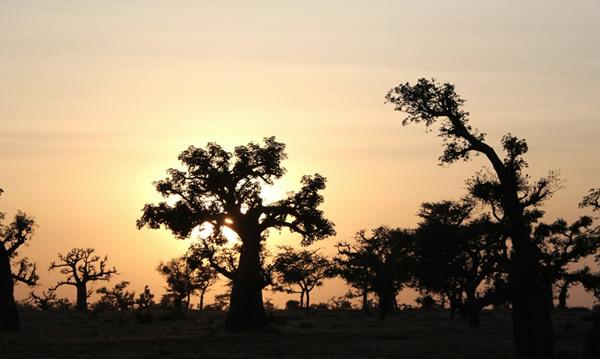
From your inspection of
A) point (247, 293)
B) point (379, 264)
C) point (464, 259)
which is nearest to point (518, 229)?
point (464, 259)

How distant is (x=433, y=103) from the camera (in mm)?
30062

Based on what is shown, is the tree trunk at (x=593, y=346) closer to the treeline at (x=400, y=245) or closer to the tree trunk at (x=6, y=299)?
the treeline at (x=400, y=245)

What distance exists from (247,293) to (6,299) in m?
14.1

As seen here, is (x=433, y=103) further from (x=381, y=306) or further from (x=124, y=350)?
(x=381, y=306)

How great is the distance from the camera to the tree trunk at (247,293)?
4575cm

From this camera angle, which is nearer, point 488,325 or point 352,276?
point 488,325

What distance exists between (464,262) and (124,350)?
15045 mm

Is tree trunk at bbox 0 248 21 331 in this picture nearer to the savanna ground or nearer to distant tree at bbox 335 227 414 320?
the savanna ground

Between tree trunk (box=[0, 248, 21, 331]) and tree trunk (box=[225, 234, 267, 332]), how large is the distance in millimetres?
12388

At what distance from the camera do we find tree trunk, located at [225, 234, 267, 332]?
4575 centimetres

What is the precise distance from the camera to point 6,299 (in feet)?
148

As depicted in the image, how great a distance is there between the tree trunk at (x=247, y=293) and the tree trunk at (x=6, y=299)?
12.4m

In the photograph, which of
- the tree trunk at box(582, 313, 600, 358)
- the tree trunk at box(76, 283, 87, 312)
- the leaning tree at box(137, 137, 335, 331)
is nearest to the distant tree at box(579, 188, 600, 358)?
the tree trunk at box(582, 313, 600, 358)

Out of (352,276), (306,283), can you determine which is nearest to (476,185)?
(352,276)
